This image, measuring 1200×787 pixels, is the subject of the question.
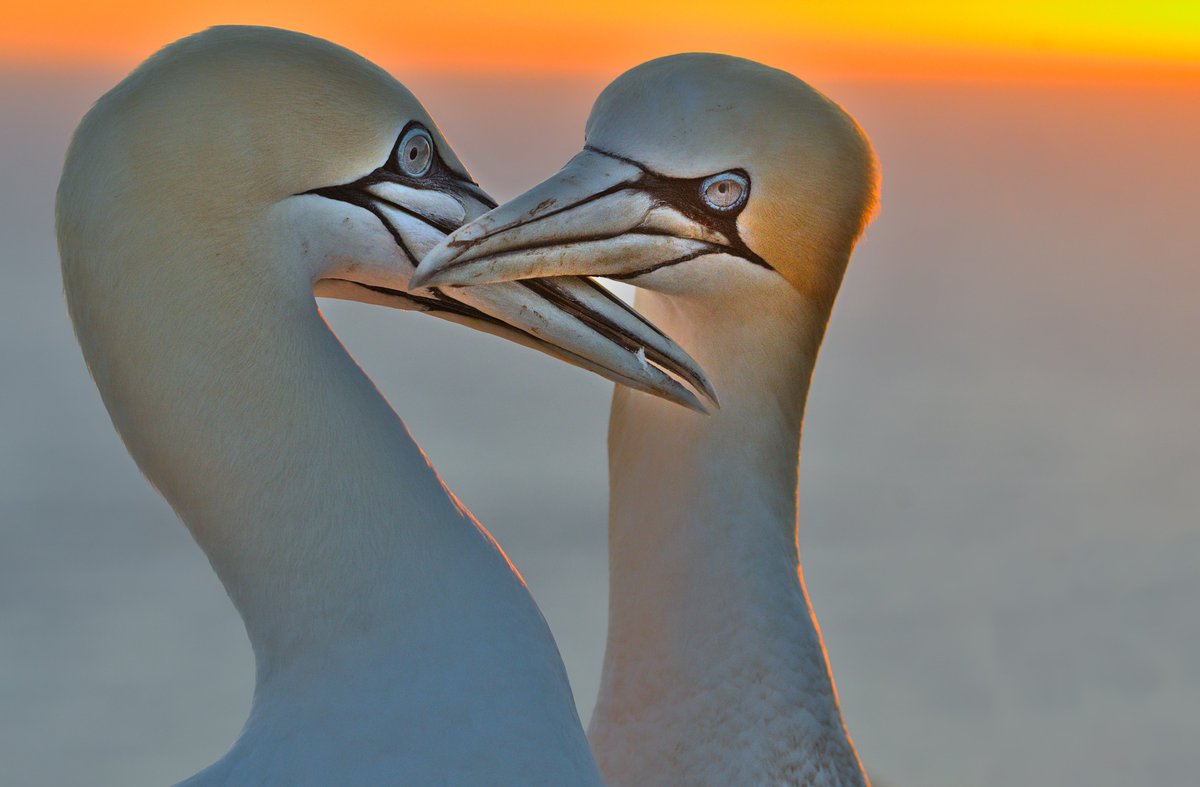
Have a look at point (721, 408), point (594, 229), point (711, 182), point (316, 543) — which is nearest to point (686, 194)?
point (711, 182)

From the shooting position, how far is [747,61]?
2.81 m

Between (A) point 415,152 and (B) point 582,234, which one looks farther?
(B) point 582,234

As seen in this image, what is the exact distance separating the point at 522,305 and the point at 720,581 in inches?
23.5

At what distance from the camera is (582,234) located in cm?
266

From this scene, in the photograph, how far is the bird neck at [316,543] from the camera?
7.32 feet

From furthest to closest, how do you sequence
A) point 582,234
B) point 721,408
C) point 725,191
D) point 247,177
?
point 721,408 < point 725,191 < point 582,234 < point 247,177

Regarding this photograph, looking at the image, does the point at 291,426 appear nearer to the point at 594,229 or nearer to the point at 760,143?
the point at 594,229

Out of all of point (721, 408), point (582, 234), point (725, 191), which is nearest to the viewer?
point (582, 234)

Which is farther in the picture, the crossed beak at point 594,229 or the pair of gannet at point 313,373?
the crossed beak at point 594,229

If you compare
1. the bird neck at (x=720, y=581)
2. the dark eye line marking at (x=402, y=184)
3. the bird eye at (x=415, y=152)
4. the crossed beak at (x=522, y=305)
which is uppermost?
the bird eye at (x=415, y=152)

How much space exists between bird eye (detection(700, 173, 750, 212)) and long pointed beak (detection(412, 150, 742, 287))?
0.14 ft

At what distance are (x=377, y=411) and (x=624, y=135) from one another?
0.68 metres

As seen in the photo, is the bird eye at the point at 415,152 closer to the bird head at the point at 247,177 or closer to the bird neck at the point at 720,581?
the bird head at the point at 247,177

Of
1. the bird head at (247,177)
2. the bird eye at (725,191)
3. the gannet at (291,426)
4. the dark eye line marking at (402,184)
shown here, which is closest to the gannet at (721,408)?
the bird eye at (725,191)
